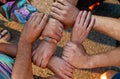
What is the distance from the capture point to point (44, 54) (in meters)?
1.54

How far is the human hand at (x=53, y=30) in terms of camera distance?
1.54 meters

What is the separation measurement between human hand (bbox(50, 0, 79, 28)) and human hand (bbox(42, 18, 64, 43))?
0.11 ft

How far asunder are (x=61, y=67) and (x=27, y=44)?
0.75 feet

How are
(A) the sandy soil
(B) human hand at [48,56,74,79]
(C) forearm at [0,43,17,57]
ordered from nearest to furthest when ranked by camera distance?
(B) human hand at [48,56,74,79] → (C) forearm at [0,43,17,57] → (A) the sandy soil

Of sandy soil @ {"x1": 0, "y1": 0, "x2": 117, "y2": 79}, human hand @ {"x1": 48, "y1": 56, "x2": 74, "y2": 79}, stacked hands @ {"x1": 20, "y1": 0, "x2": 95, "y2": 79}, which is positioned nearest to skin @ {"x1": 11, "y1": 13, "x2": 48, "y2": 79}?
stacked hands @ {"x1": 20, "y1": 0, "x2": 95, "y2": 79}

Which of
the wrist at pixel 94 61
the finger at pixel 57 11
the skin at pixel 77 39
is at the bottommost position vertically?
the wrist at pixel 94 61

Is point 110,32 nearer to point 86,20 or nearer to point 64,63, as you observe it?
point 86,20

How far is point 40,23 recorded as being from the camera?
154cm

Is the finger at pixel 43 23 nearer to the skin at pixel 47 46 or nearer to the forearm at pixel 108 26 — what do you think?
the skin at pixel 47 46

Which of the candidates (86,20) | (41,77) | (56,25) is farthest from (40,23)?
(41,77)

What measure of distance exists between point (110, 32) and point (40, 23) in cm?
40

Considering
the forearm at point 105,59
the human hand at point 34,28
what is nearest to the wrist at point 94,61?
the forearm at point 105,59

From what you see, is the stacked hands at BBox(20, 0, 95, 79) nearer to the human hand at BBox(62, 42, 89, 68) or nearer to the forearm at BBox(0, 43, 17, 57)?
the human hand at BBox(62, 42, 89, 68)

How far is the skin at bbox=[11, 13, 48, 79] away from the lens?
154cm
